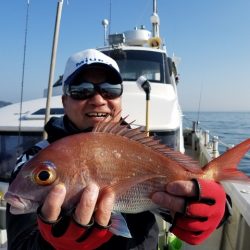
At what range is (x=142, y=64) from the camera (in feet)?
19.4

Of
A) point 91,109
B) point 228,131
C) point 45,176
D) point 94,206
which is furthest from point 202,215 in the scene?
point 228,131

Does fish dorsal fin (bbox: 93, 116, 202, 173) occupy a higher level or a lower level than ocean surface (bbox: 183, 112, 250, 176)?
higher

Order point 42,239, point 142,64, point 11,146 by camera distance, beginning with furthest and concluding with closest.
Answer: point 142,64 < point 11,146 < point 42,239

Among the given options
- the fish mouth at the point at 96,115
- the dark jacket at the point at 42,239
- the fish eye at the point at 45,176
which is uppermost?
the fish mouth at the point at 96,115

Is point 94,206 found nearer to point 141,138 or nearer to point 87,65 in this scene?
point 141,138

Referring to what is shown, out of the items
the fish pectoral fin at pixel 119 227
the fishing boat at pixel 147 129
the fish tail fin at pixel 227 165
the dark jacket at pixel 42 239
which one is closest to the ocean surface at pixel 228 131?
the fishing boat at pixel 147 129

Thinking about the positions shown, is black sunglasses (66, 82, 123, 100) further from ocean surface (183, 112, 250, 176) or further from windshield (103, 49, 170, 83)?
ocean surface (183, 112, 250, 176)

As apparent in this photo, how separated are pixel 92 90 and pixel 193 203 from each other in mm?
870

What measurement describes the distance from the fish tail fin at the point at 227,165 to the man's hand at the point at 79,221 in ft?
1.71

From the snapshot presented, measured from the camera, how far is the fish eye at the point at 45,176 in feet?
4.57

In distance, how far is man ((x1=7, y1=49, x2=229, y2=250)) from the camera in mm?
1380

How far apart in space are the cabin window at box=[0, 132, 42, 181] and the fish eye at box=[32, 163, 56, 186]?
2.26 metres

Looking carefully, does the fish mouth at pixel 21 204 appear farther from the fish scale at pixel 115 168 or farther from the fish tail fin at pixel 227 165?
the fish tail fin at pixel 227 165

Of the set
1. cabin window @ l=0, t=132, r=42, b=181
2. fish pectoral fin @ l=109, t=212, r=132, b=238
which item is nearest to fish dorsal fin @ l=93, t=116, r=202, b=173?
fish pectoral fin @ l=109, t=212, r=132, b=238
